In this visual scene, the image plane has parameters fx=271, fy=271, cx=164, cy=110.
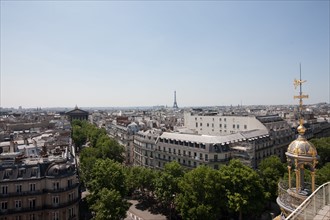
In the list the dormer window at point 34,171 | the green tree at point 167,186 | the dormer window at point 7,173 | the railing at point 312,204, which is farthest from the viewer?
the green tree at point 167,186

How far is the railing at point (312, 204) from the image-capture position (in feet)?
37.7

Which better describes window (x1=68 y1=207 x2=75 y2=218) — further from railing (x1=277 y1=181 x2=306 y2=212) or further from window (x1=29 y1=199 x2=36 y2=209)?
railing (x1=277 y1=181 x2=306 y2=212)

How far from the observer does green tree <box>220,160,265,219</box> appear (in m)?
46.9

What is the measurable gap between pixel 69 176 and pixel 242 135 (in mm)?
47684

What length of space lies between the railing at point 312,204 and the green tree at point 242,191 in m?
33.1

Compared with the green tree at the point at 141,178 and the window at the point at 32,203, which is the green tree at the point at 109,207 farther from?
the green tree at the point at 141,178

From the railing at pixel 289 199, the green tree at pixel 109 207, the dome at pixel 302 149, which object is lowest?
the green tree at pixel 109 207

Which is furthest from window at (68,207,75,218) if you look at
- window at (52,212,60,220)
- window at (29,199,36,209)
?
window at (29,199,36,209)

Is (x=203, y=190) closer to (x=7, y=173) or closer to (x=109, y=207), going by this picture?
(x=109, y=207)

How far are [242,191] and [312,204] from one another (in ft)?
121

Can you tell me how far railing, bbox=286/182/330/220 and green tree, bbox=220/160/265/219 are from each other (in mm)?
33122

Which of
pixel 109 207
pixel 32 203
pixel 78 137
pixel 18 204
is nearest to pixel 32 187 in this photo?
pixel 32 203

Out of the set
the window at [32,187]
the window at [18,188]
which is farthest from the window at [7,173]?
the window at [32,187]

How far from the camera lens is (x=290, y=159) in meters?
20.2
